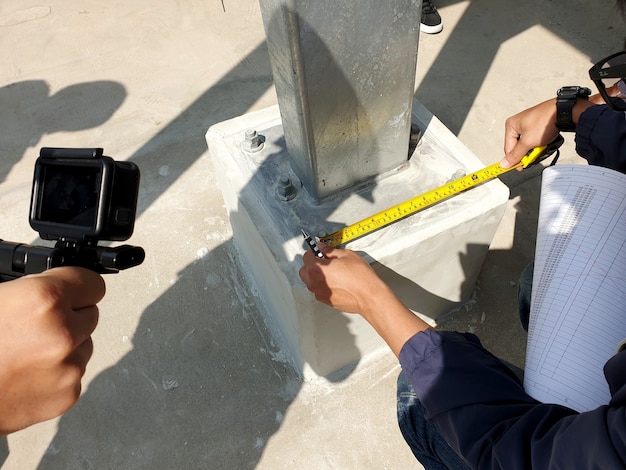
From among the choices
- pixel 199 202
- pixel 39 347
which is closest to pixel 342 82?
pixel 39 347

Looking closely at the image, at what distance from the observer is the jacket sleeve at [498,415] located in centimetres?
77

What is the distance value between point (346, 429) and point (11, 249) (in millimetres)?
1459

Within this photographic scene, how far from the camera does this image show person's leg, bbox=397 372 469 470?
1.32 metres

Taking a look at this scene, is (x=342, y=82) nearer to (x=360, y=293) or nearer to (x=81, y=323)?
(x=360, y=293)

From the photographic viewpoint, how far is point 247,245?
2072 mm

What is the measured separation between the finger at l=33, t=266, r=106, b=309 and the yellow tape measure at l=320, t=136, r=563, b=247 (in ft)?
2.39

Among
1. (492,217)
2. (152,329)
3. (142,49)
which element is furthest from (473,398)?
(142,49)

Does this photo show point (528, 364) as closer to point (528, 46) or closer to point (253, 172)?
point (253, 172)

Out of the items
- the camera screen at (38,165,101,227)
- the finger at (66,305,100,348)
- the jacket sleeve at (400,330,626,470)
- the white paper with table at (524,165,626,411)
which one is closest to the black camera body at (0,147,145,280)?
the camera screen at (38,165,101,227)

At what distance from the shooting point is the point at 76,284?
0.90 meters

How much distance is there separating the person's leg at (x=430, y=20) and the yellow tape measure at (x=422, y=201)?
2435mm

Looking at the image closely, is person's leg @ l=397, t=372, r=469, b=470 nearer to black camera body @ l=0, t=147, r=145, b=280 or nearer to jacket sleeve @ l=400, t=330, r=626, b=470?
jacket sleeve @ l=400, t=330, r=626, b=470

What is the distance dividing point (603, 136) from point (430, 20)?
2.69m

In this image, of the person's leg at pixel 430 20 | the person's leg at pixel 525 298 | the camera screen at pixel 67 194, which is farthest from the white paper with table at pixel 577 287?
the person's leg at pixel 430 20
